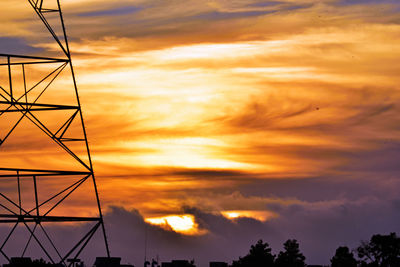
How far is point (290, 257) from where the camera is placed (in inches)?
7525

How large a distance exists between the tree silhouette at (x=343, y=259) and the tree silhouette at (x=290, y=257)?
7.44 metres

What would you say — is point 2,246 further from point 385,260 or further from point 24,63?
point 385,260

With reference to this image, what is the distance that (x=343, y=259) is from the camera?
182875 mm

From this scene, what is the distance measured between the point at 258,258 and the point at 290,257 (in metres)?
9.41

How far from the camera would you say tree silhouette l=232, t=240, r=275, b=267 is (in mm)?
182750

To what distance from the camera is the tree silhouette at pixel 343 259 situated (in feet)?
595

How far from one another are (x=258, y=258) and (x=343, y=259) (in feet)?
55.1

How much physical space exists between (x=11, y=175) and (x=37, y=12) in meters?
8.78

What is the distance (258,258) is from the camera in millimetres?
184875

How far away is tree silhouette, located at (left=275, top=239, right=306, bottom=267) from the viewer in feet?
612

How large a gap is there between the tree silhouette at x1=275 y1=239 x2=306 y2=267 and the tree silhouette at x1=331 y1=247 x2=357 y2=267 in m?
7.44

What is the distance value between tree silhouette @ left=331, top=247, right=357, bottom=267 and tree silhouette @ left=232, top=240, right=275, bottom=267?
12609 millimetres

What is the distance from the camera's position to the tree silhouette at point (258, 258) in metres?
183

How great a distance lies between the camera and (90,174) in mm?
46188
